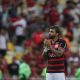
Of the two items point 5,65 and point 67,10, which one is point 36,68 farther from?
point 67,10

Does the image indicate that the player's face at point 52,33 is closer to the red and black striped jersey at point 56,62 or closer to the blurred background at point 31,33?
the red and black striped jersey at point 56,62

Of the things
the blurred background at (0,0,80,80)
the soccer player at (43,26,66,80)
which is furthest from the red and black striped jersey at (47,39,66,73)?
the blurred background at (0,0,80,80)

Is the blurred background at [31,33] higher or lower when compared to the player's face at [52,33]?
lower

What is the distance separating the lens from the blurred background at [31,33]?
46.5ft

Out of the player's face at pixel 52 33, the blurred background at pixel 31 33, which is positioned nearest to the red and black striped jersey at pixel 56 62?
the player's face at pixel 52 33

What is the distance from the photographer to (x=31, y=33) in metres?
17.0

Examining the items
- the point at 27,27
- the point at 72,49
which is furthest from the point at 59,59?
the point at 27,27

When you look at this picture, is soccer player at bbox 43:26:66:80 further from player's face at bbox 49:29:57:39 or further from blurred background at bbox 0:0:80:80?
blurred background at bbox 0:0:80:80

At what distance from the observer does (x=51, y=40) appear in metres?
9.22

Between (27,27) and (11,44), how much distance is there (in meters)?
1.12

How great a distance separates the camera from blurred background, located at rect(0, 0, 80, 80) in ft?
46.5

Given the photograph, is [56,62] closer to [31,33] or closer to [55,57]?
[55,57]

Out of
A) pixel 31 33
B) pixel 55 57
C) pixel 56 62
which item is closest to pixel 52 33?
pixel 55 57

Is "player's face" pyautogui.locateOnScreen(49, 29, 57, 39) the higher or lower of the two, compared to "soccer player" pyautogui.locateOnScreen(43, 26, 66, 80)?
higher
